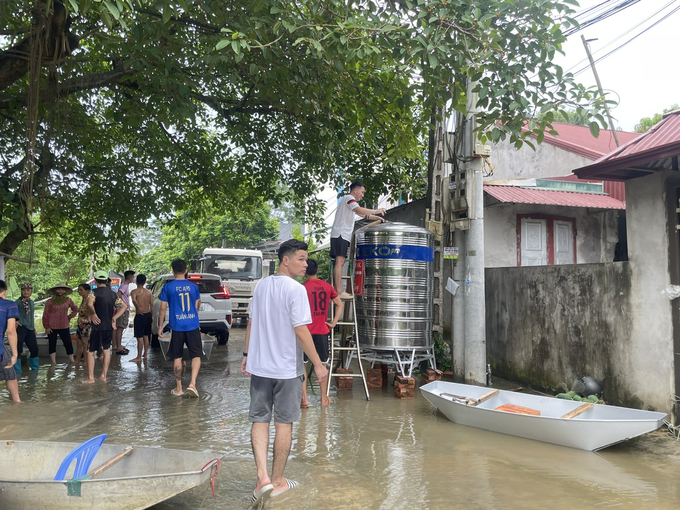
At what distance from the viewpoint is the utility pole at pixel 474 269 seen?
9.27 meters

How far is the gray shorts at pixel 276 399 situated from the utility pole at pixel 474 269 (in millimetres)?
5333

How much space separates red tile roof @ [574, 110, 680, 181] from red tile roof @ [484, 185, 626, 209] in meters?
4.15

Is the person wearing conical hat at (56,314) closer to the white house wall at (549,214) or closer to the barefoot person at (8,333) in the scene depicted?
the barefoot person at (8,333)

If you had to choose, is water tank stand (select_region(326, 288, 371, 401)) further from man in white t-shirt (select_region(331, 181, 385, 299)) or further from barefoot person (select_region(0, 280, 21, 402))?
barefoot person (select_region(0, 280, 21, 402))

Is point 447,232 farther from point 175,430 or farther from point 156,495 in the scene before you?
point 156,495

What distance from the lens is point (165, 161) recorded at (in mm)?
13453

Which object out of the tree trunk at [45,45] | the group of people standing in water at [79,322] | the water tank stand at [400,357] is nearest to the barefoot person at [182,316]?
the group of people standing in water at [79,322]

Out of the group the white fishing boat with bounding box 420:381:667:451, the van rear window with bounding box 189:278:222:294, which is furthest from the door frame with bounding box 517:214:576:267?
the van rear window with bounding box 189:278:222:294

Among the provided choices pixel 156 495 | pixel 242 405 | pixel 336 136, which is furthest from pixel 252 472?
pixel 336 136

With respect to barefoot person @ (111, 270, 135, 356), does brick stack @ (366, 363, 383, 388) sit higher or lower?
lower

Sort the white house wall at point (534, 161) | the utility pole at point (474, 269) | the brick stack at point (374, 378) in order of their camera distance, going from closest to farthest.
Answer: the utility pole at point (474, 269)
the brick stack at point (374, 378)
the white house wall at point (534, 161)

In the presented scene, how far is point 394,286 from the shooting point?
8.76 metres

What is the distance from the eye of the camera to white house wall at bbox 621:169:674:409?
6.54m

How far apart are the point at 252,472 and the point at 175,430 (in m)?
1.76
